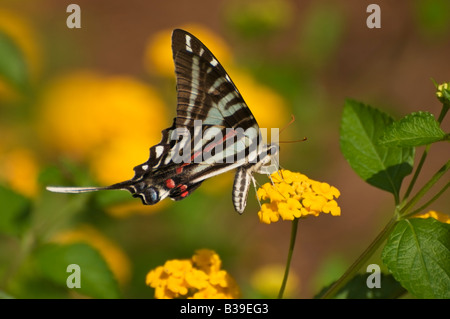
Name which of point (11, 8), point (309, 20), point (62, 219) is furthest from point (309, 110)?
point (11, 8)

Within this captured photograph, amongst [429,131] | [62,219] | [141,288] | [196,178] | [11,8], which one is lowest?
[141,288]

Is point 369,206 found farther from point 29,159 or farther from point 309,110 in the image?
point 29,159

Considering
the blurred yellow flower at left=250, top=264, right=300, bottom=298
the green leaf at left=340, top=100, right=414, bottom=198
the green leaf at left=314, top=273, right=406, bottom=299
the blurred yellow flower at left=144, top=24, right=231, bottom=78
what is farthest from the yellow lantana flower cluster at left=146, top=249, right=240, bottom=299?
the blurred yellow flower at left=144, top=24, right=231, bottom=78

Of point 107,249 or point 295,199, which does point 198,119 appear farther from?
point 107,249

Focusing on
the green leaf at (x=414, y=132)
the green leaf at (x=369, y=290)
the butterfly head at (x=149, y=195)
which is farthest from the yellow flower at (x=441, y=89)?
the butterfly head at (x=149, y=195)

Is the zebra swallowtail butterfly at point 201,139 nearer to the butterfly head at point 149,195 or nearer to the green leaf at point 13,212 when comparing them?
the butterfly head at point 149,195

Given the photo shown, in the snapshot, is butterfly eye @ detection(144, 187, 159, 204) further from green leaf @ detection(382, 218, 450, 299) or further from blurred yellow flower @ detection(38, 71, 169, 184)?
green leaf @ detection(382, 218, 450, 299)
